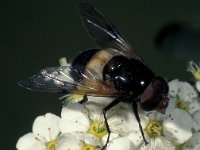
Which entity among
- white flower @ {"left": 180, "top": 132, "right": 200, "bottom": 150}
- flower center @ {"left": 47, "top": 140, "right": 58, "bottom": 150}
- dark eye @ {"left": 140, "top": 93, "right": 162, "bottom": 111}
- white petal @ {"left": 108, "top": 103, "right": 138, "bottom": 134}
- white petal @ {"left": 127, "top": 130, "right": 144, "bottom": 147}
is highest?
dark eye @ {"left": 140, "top": 93, "right": 162, "bottom": 111}

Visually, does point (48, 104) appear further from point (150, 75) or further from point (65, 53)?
point (150, 75)

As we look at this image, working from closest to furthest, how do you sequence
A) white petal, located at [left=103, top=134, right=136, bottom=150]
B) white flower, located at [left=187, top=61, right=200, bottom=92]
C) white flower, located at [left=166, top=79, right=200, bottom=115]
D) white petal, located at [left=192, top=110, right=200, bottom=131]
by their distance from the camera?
white petal, located at [left=103, top=134, right=136, bottom=150] < white petal, located at [left=192, top=110, right=200, bottom=131] < white flower, located at [left=166, top=79, right=200, bottom=115] < white flower, located at [left=187, top=61, right=200, bottom=92]

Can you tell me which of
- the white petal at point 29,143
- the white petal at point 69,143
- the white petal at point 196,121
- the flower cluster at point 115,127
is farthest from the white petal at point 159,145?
the white petal at point 29,143

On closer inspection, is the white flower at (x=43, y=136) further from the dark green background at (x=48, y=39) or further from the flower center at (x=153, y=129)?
the dark green background at (x=48, y=39)

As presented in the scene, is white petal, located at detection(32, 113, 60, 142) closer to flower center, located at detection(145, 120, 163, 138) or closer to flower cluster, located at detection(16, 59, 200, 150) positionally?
flower cluster, located at detection(16, 59, 200, 150)

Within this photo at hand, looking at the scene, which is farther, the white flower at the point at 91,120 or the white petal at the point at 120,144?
the white flower at the point at 91,120

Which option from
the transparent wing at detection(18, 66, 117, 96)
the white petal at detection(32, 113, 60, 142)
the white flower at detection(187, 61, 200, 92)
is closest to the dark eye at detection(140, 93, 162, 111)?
the transparent wing at detection(18, 66, 117, 96)
